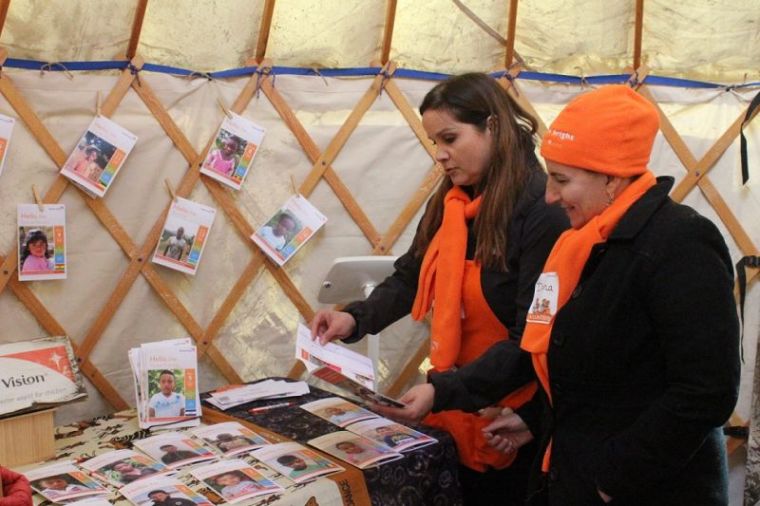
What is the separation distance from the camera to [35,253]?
2.15 metres

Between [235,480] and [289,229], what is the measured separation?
1030 millimetres

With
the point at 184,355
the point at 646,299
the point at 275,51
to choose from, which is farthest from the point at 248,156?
Result: the point at 646,299

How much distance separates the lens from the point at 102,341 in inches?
90.7

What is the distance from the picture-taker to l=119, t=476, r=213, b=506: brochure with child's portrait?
1.57 meters

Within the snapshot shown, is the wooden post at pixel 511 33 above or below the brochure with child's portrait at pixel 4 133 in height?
above

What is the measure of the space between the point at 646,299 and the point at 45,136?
1608 mm

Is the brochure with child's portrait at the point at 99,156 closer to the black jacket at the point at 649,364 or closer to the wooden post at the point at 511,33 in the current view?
the wooden post at the point at 511,33

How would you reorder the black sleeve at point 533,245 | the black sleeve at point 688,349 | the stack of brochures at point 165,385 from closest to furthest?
the black sleeve at point 688,349 < the black sleeve at point 533,245 < the stack of brochures at point 165,385

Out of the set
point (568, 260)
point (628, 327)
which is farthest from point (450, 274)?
point (628, 327)

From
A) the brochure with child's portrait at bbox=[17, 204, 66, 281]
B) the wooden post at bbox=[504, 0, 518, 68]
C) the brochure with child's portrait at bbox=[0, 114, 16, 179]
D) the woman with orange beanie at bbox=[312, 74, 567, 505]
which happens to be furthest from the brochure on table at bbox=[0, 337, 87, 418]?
the wooden post at bbox=[504, 0, 518, 68]

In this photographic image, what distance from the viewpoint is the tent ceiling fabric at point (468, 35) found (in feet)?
7.88

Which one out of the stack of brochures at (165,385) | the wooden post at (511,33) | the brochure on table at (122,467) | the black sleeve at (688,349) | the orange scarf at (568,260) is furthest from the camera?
the wooden post at (511,33)

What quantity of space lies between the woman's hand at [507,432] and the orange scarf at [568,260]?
233mm

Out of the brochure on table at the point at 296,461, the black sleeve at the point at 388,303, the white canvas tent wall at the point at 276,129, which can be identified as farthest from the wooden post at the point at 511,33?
the brochure on table at the point at 296,461
